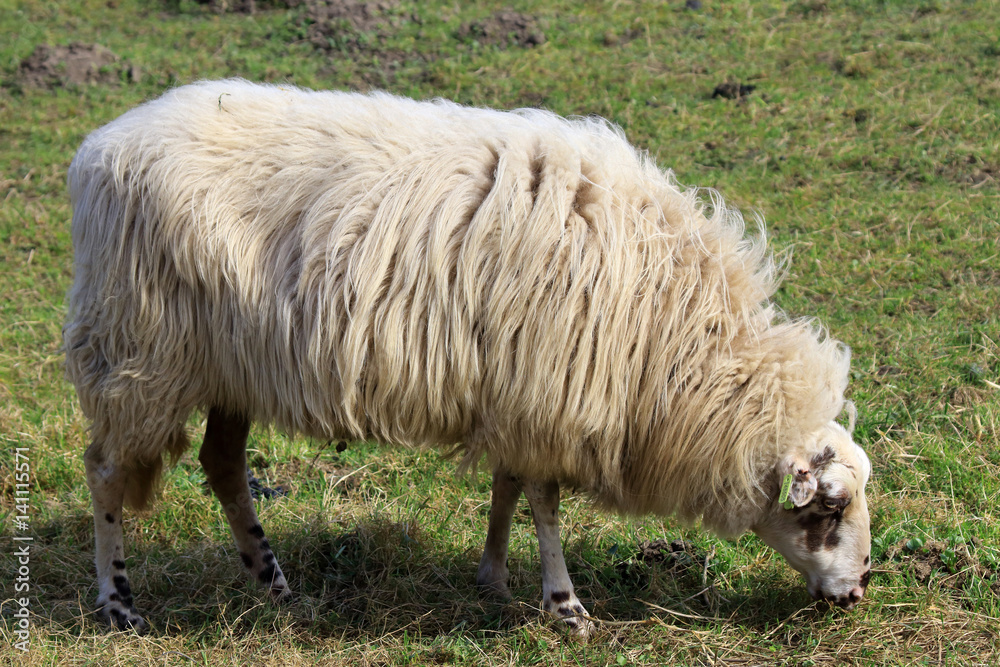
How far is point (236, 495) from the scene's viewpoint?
4.11 metres

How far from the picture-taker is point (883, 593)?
3.67 m

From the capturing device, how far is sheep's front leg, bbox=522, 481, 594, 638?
3.62 m

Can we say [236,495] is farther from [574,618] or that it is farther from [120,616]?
[574,618]

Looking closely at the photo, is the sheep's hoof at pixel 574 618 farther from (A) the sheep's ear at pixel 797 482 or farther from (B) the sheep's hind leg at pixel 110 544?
(B) the sheep's hind leg at pixel 110 544

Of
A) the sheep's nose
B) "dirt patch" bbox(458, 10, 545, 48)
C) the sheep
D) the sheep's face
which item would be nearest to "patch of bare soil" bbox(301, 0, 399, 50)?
"dirt patch" bbox(458, 10, 545, 48)

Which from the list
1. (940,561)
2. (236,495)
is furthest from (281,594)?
(940,561)

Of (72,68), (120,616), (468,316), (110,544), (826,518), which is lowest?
(120,616)

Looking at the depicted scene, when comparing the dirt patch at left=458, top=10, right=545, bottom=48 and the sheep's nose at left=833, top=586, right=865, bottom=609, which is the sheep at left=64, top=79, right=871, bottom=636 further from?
the dirt patch at left=458, top=10, right=545, bottom=48

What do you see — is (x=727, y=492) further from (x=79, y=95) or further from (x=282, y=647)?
(x=79, y=95)

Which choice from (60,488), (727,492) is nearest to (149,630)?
(60,488)

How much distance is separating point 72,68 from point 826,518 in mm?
8727

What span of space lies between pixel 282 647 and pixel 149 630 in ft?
2.25

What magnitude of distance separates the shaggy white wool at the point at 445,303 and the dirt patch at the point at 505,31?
246 inches

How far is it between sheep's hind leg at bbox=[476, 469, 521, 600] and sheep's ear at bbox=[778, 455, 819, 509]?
3.70 feet
